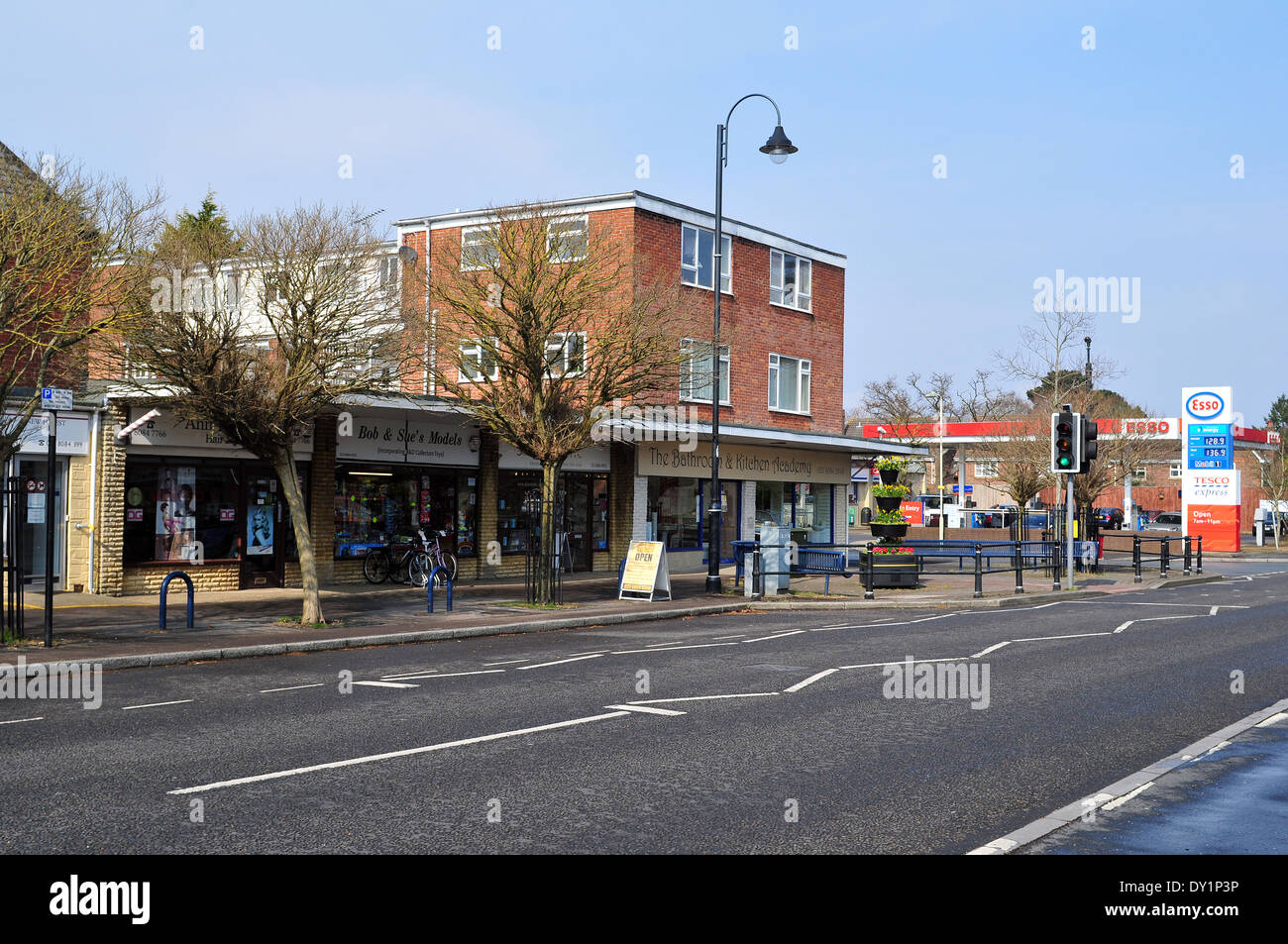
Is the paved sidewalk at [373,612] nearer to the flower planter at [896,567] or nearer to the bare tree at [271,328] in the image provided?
the flower planter at [896,567]

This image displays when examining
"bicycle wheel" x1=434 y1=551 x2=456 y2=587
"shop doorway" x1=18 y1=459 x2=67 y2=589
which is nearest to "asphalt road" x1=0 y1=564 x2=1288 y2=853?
"shop doorway" x1=18 y1=459 x2=67 y2=589

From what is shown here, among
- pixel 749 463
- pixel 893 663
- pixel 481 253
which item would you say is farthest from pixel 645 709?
pixel 749 463

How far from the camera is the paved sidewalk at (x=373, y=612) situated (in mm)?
14797

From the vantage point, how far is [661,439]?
31312 mm

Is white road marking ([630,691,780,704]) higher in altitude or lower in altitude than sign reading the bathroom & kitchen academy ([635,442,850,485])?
lower

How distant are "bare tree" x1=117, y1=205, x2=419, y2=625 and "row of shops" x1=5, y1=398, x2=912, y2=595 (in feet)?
8.74

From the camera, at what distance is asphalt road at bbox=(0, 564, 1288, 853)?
6438 millimetres

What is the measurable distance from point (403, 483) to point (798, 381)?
1477 cm

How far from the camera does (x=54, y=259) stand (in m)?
14.1

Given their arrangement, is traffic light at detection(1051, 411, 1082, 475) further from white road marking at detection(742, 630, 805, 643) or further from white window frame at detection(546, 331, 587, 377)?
white window frame at detection(546, 331, 587, 377)

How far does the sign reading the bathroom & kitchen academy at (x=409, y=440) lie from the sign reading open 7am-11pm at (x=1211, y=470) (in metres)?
35.0

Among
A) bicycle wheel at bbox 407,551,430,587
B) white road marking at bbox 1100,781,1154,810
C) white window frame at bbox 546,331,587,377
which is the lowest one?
white road marking at bbox 1100,781,1154,810

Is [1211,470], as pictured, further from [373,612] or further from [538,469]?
[373,612]
